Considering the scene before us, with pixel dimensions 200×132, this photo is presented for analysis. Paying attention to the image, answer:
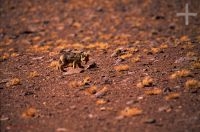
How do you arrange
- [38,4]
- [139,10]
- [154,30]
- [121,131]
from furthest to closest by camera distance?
1. [38,4]
2. [139,10]
3. [154,30]
4. [121,131]

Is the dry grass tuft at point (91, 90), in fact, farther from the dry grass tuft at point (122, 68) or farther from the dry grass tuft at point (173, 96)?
the dry grass tuft at point (173, 96)

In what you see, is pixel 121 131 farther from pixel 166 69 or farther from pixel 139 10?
pixel 139 10

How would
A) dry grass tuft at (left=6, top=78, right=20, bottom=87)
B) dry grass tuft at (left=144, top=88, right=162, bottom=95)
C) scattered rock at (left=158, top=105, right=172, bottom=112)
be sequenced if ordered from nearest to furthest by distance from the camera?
scattered rock at (left=158, top=105, right=172, bottom=112)
dry grass tuft at (left=144, top=88, right=162, bottom=95)
dry grass tuft at (left=6, top=78, right=20, bottom=87)

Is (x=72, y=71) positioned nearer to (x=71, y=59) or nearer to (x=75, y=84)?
(x=71, y=59)

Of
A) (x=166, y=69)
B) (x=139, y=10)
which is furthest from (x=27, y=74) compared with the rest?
(x=139, y=10)

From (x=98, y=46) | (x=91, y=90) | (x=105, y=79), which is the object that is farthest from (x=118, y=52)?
(x=91, y=90)

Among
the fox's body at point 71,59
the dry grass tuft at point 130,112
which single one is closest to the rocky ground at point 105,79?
the dry grass tuft at point 130,112

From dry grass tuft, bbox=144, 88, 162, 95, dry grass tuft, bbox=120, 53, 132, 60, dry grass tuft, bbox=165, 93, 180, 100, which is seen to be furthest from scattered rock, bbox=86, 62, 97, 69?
dry grass tuft, bbox=165, 93, 180, 100

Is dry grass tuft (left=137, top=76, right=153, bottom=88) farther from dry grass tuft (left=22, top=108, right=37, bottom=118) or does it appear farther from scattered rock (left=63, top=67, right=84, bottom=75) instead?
dry grass tuft (left=22, top=108, right=37, bottom=118)

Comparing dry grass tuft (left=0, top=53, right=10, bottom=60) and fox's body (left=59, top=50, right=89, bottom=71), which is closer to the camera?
fox's body (left=59, top=50, right=89, bottom=71)
